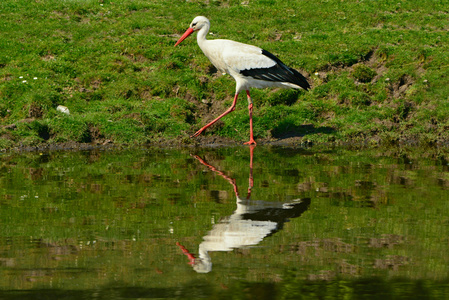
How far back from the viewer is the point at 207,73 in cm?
1602

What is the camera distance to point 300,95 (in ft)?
49.9

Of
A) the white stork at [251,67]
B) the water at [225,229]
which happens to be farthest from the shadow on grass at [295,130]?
the water at [225,229]

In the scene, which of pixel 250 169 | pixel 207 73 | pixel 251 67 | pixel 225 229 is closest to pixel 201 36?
pixel 251 67

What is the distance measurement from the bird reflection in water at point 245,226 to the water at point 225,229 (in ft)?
0.07

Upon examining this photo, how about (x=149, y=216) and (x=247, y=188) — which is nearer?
(x=149, y=216)

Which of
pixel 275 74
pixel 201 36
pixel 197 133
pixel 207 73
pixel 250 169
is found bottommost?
pixel 250 169

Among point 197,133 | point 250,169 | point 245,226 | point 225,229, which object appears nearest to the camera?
point 225,229

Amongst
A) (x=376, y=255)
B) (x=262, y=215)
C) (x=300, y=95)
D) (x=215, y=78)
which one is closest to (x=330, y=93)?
(x=300, y=95)

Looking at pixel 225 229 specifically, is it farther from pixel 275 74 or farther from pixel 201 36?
pixel 201 36

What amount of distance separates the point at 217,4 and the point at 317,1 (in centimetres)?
314

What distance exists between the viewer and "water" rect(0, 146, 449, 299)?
5.09 metres

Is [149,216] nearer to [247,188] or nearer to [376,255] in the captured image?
[247,188]

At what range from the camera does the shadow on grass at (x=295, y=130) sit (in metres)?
14.0

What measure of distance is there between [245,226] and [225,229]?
246mm
